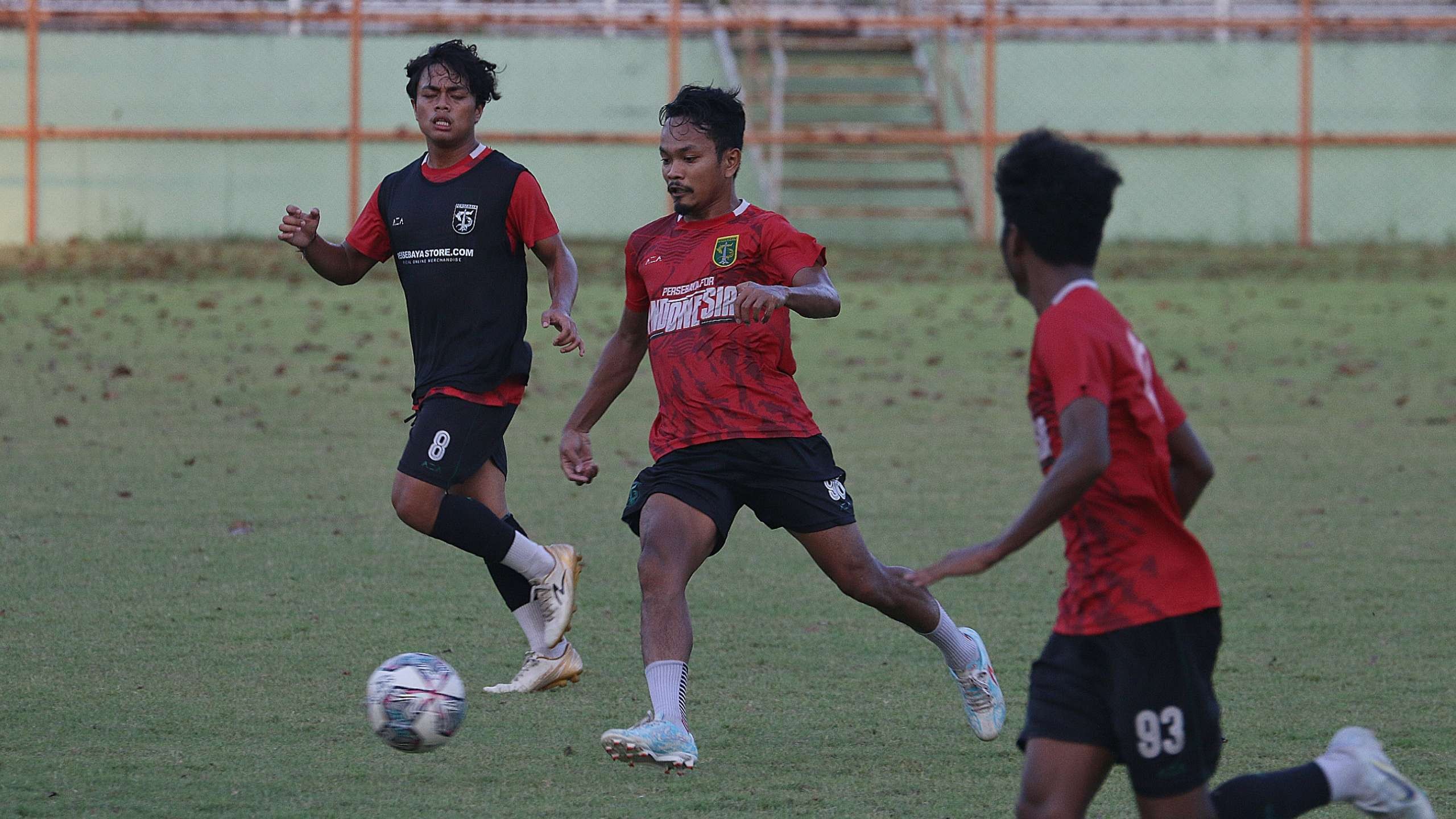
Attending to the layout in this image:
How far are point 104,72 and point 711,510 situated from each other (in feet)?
55.8

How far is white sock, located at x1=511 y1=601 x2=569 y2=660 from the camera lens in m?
5.78

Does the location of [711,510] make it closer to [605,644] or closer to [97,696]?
[605,644]

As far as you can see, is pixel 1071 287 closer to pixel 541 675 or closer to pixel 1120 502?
pixel 1120 502

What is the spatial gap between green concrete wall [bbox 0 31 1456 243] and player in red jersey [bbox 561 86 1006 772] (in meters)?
15.1

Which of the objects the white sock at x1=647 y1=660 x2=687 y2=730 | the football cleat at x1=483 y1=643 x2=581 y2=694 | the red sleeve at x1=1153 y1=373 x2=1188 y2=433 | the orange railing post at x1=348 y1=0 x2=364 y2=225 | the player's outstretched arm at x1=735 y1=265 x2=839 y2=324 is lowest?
the football cleat at x1=483 y1=643 x2=581 y2=694

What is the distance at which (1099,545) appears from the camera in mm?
3619

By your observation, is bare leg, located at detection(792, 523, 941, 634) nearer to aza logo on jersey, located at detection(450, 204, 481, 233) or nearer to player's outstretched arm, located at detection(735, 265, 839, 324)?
player's outstretched arm, located at detection(735, 265, 839, 324)

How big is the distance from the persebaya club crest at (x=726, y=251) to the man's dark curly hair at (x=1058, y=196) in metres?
1.69

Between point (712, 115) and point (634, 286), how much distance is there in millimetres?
576

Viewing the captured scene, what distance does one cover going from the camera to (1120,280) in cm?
1883

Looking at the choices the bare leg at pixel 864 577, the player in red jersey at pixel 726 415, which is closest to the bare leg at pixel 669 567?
the player in red jersey at pixel 726 415

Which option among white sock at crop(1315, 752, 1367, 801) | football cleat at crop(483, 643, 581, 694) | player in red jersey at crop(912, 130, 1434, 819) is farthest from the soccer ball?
white sock at crop(1315, 752, 1367, 801)

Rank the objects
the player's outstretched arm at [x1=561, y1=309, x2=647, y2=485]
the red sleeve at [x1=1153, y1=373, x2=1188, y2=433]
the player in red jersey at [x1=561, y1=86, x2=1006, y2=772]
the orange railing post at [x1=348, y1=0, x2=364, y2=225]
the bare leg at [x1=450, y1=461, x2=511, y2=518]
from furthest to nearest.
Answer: the orange railing post at [x1=348, y1=0, x2=364, y2=225] → the bare leg at [x1=450, y1=461, x2=511, y2=518] → the player's outstretched arm at [x1=561, y1=309, x2=647, y2=485] → the player in red jersey at [x1=561, y1=86, x2=1006, y2=772] → the red sleeve at [x1=1153, y1=373, x2=1188, y2=433]

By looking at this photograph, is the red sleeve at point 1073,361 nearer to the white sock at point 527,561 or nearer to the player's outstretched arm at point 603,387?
the player's outstretched arm at point 603,387
